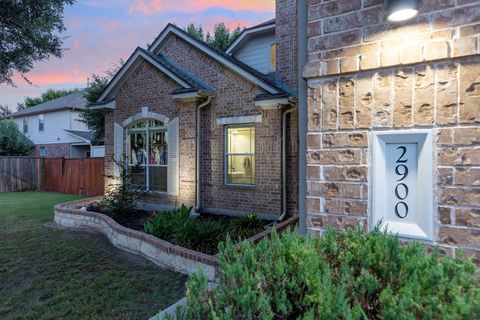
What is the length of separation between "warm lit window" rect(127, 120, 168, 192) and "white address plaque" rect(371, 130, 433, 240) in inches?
350

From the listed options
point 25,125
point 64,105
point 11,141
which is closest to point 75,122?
point 64,105

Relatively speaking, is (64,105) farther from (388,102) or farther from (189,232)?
(388,102)

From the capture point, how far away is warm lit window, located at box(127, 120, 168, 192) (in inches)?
412

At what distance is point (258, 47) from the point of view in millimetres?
12258

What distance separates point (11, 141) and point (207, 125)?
2030 cm

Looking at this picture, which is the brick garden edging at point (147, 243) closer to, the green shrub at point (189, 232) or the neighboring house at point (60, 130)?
the green shrub at point (189, 232)

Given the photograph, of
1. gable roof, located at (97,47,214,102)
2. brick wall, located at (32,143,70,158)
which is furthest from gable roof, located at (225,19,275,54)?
brick wall, located at (32,143,70,158)

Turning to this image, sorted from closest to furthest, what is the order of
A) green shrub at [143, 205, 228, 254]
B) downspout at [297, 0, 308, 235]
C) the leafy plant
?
downspout at [297, 0, 308, 235]
green shrub at [143, 205, 228, 254]
the leafy plant

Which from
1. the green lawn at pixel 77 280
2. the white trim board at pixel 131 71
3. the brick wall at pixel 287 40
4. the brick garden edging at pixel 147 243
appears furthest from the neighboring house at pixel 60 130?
the brick wall at pixel 287 40

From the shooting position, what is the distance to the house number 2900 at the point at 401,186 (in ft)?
6.75

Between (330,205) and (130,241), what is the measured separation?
5327 mm

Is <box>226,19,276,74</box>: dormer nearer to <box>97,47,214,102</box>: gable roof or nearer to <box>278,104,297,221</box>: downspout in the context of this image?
<box>97,47,214,102</box>: gable roof

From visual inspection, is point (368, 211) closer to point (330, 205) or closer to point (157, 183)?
point (330, 205)

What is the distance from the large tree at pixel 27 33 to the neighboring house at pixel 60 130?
1647 centimetres
